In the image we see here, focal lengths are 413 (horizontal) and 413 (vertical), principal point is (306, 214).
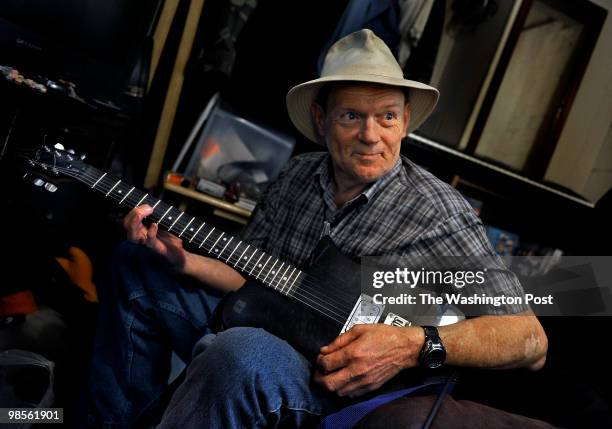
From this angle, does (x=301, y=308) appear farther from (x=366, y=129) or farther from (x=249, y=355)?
(x=366, y=129)

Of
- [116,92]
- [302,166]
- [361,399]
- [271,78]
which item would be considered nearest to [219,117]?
[271,78]

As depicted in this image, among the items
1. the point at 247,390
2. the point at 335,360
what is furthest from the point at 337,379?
the point at 247,390

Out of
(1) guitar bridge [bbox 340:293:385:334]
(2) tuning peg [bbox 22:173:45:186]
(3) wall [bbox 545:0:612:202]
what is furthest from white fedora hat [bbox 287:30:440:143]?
(3) wall [bbox 545:0:612:202]

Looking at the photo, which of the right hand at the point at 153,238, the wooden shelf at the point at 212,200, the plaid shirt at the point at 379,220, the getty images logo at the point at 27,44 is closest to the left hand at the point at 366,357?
the plaid shirt at the point at 379,220

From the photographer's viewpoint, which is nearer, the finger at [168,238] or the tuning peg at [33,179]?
the tuning peg at [33,179]

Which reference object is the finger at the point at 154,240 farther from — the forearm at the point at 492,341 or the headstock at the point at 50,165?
the forearm at the point at 492,341

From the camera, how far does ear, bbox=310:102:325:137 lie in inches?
68.1

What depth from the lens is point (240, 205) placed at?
2.62m

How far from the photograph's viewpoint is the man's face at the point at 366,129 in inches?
58.3

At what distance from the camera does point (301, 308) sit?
1.26m

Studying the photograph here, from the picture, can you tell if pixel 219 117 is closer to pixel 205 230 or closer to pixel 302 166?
pixel 302 166

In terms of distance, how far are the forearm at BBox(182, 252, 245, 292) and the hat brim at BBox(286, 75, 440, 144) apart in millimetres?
729

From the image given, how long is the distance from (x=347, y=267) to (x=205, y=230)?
508 mm

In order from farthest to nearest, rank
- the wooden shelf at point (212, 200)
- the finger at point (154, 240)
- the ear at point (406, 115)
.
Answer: the wooden shelf at point (212, 200) < the ear at point (406, 115) < the finger at point (154, 240)
